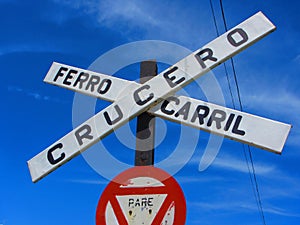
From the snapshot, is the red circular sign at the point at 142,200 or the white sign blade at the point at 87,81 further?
the white sign blade at the point at 87,81

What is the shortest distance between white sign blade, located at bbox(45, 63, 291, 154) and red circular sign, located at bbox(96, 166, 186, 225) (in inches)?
14.3

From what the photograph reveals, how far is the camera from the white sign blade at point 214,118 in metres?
2.01

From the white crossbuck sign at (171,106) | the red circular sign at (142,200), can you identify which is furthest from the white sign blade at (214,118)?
the red circular sign at (142,200)

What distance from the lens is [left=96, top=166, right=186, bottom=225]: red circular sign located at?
2.09 m

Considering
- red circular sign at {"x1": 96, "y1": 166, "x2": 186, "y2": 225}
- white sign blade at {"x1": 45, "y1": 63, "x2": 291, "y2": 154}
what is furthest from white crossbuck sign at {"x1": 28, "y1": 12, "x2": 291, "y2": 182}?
red circular sign at {"x1": 96, "y1": 166, "x2": 186, "y2": 225}

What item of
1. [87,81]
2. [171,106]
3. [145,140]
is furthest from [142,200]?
[87,81]

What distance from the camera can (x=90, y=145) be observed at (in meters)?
2.34

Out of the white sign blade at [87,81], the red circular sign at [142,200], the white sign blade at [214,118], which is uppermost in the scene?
the white sign blade at [87,81]

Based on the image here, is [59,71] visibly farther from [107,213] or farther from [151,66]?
[107,213]

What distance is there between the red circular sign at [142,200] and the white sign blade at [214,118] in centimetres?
36

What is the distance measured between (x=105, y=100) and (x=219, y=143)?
32.2 inches

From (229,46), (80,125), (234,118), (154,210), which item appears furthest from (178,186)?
(229,46)

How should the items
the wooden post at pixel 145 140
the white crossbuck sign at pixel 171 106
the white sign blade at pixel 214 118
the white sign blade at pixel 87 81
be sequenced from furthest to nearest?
the white sign blade at pixel 87 81 < the wooden post at pixel 145 140 < the white crossbuck sign at pixel 171 106 < the white sign blade at pixel 214 118

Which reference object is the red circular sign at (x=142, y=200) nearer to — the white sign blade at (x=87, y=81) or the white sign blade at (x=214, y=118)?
the white sign blade at (x=214, y=118)
